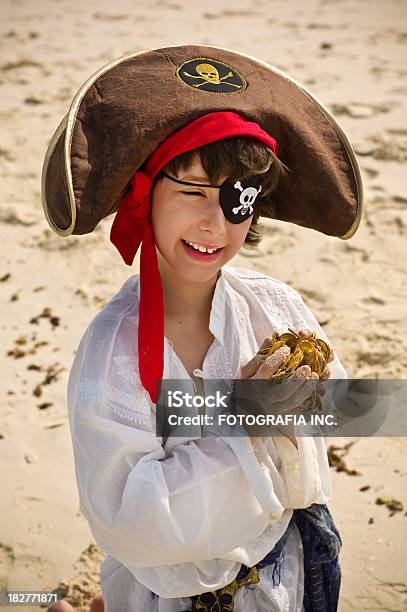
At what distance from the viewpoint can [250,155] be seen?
229cm

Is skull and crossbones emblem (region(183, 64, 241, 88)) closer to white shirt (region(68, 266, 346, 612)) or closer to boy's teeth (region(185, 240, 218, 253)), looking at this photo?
boy's teeth (region(185, 240, 218, 253))

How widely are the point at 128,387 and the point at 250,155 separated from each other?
694mm

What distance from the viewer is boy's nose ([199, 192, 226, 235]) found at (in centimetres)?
233

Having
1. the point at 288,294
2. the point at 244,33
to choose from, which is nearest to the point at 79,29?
the point at 244,33

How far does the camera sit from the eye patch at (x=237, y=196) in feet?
7.63

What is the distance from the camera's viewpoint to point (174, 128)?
2.19 metres

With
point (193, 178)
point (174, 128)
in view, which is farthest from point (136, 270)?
point (174, 128)

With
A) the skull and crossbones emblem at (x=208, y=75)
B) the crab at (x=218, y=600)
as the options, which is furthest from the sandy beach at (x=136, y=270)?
the skull and crossbones emblem at (x=208, y=75)

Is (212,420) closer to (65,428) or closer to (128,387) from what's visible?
(128,387)

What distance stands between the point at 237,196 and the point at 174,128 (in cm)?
28

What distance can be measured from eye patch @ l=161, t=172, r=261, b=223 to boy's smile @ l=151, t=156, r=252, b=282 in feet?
0.03

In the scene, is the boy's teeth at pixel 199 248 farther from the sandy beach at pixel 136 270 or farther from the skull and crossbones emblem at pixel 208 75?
the sandy beach at pixel 136 270

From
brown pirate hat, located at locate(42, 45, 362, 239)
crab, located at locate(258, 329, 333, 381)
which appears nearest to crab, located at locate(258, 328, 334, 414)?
crab, located at locate(258, 329, 333, 381)

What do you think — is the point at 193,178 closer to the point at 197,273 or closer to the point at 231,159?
the point at 231,159
